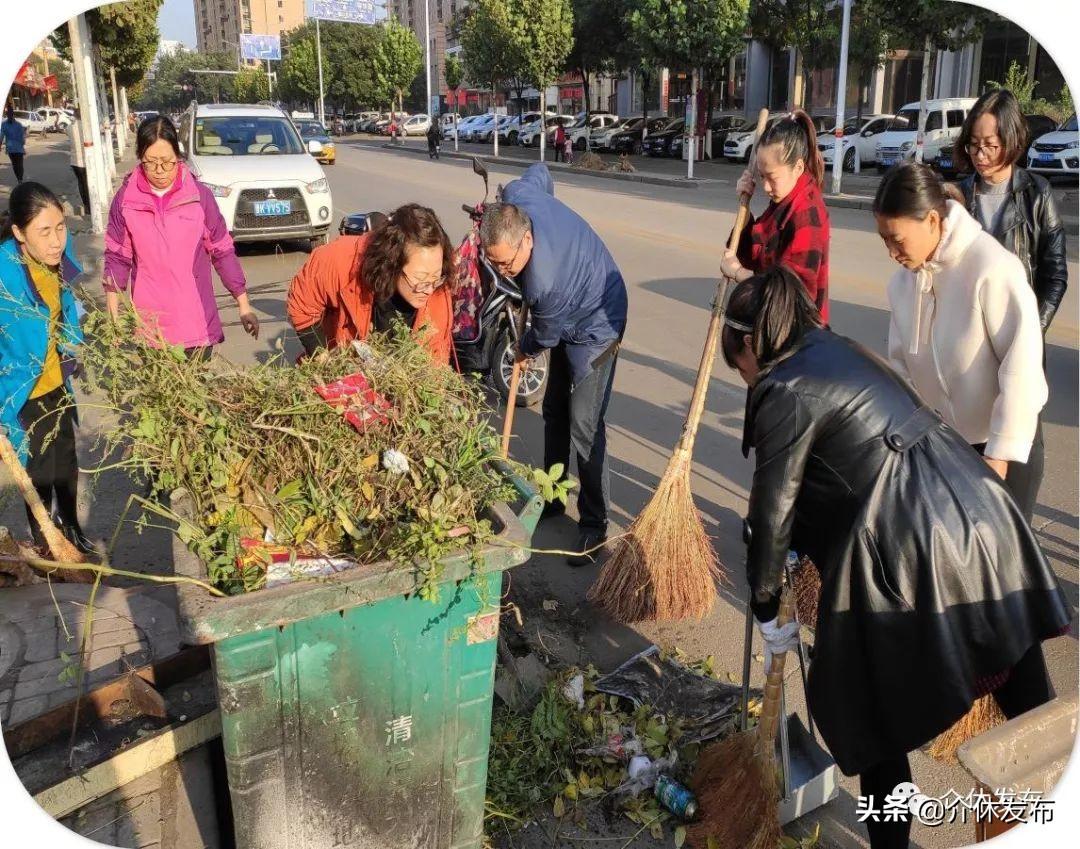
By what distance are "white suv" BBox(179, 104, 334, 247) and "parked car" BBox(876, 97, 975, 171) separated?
15.1 meters

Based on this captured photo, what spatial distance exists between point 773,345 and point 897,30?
2156cm

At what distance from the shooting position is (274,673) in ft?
6.52

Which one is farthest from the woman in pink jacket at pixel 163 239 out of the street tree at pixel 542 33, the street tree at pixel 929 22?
the street tree at pixel 542 33

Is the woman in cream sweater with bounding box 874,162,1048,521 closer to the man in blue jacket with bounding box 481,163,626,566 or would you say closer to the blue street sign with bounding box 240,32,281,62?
the man in blue jacket with bounding box 481,163,626,566

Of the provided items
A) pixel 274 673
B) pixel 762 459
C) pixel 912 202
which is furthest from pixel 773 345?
pixel 274 673

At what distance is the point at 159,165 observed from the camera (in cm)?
416

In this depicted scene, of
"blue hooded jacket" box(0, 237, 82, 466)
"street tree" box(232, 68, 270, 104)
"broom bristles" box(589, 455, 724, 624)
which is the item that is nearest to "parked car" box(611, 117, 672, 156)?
"broom bristles" box(589, 455, 724, 624)

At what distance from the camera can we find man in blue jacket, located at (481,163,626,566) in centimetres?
380

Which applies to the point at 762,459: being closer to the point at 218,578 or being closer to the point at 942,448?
the point at 942,448

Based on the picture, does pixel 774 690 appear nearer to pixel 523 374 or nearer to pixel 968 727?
pixel 968 727

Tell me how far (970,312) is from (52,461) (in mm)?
3914

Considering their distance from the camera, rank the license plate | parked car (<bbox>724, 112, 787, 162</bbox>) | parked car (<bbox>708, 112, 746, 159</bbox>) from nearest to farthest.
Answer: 1. the license plate
2. parked car (<bbox>724, 112, 787, 162</bbox>)
3. parked car (<bbox>708, 112, 746, 159</bbox>)

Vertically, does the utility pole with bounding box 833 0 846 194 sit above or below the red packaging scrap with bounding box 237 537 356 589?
above

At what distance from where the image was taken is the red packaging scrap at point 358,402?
92.0 inches
